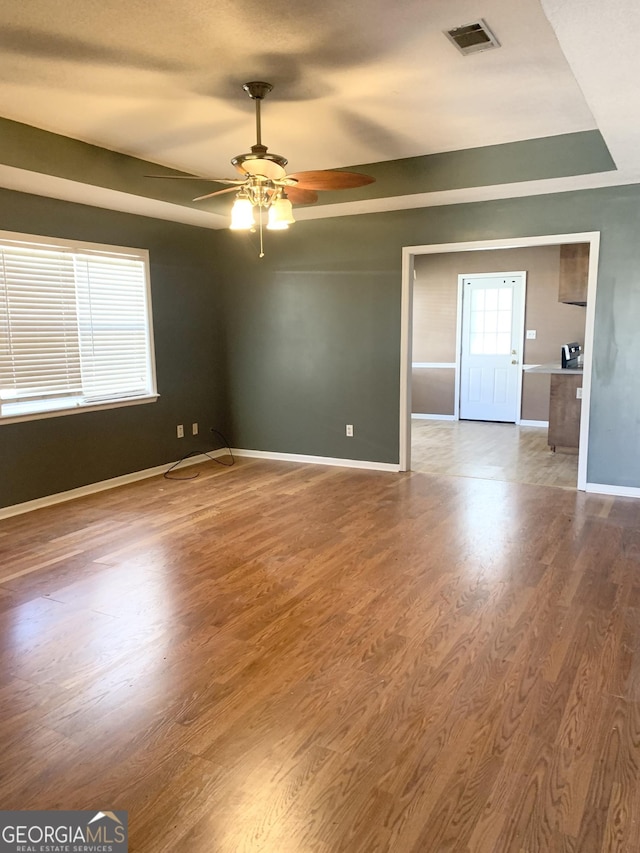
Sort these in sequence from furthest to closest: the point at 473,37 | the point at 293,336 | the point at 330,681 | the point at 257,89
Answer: the point at 293,336 < the point at 257,89 < the point at 473,37 < the point at 330,681

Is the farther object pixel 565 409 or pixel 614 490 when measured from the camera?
pixel 565 409

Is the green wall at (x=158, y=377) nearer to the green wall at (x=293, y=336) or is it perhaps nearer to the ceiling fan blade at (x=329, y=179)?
the green wall at (x=293, y=336)

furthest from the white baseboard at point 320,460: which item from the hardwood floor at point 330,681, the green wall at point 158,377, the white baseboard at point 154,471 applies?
the hardwood floor at point 330,681

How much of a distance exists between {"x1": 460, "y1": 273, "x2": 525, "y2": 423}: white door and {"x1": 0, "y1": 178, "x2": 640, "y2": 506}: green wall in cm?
338

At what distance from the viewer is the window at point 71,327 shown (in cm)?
438

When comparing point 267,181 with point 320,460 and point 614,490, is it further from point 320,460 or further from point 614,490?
point 614,490

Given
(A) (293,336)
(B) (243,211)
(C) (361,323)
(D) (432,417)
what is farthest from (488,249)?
(D) (432,417)

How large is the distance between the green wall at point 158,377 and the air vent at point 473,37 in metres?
3.23

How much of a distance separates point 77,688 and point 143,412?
11.5 ft

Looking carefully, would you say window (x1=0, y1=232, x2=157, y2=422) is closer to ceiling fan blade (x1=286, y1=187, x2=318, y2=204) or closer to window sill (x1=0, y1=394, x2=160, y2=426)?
window sill (x1=0, y1=394, x2=160, y2=426)

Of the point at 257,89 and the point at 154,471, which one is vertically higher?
the point at 257,89

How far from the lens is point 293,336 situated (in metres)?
6.10

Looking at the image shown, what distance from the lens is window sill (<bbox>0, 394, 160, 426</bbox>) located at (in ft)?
14.5

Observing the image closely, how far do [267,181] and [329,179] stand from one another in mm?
331
